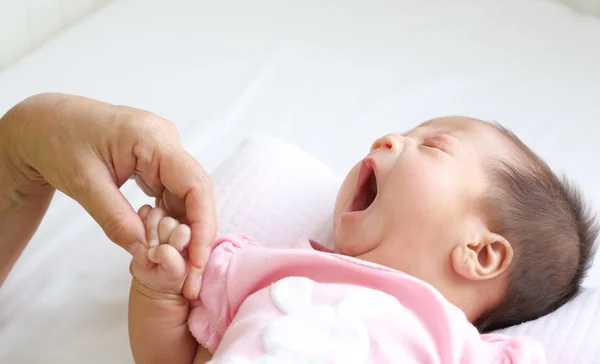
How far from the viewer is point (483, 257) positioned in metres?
0.95

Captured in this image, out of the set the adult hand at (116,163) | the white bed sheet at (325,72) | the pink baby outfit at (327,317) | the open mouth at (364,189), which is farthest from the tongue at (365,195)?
the white bed sheet at (325,72)

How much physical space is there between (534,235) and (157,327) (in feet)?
1.49

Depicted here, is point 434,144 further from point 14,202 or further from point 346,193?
point 14,202

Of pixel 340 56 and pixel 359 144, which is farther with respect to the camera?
pixel 340 56

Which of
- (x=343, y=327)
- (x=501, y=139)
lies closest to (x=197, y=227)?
(x=343, y=327)

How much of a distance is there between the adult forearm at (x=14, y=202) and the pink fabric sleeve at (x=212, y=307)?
247mm

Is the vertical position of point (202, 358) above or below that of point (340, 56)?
below

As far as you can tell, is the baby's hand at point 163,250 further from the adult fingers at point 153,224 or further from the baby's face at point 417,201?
the baby's face at point 417,201

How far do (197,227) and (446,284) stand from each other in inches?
12.2

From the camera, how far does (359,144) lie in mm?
1433

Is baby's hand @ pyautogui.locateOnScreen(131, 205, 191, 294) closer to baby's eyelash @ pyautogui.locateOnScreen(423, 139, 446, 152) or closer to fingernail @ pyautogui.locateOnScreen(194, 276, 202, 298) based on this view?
fingernail @ pyautogui.locateOnScreen(194, 276, 202, 298)

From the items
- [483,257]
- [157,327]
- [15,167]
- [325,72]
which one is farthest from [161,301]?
[325,72]

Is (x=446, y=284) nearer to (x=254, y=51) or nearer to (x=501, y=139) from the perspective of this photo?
(x=501, y=139)

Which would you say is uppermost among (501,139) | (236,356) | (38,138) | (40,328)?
(501,139)
